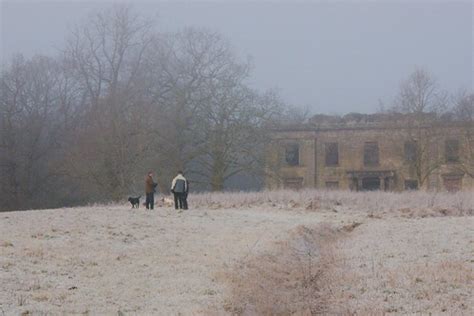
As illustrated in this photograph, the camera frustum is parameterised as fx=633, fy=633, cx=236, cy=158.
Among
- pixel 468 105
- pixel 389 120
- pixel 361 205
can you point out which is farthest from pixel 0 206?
pixel 468 105

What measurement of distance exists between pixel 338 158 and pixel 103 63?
70.9ft

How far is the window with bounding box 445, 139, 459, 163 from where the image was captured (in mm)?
51344

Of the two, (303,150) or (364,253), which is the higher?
(303,150)

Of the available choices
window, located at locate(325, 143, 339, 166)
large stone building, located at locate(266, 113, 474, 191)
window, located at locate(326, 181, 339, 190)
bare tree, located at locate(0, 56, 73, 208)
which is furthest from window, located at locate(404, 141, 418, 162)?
bare tree, located at locate(0, 56, 73, 208)

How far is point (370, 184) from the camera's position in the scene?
55.3m

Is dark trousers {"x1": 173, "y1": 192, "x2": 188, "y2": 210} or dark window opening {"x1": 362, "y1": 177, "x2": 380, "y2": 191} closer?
dark trousers {"x1": 173, "y1": 192, "x2": 188, "y2": 210}

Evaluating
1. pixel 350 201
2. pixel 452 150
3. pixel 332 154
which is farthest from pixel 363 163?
pixel 350 201

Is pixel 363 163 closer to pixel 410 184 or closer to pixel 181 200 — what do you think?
pixel 410 184

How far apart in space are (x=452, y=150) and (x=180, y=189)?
32.4 metres

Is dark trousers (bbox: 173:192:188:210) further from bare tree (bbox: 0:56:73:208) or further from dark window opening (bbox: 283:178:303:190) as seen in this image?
dark window opening (bbox: 283:178:303:190)

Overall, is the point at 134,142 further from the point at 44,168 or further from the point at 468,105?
the point at 468,105

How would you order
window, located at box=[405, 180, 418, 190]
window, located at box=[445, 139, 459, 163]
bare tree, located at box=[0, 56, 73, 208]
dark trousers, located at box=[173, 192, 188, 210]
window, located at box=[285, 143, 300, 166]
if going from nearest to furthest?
dark trousers, located at box=[173, 192, 188, 210]
bare tree, located at box=[0, 56, 73, 208]
window, located at box=[445, 139, 459, 163]
window, located at box=[405, 180, 418, 190]
window, located at box=[285, 143, 300, 166]

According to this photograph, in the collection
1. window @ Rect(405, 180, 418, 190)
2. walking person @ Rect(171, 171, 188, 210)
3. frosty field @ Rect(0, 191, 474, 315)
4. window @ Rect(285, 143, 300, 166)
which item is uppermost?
window @ Rect(285, 143, 300, 166)

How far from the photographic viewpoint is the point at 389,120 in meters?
51.8
